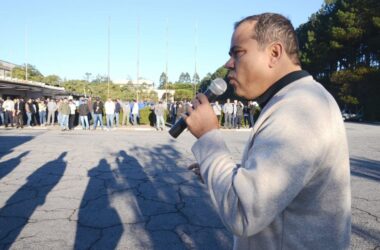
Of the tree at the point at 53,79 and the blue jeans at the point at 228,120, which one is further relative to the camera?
the tree at the point at 53,79

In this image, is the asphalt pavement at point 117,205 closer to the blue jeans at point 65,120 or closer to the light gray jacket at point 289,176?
the light gray jacket at point 289,176

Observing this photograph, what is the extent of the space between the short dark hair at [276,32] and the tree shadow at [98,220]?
3.03 m

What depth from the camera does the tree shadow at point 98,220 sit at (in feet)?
12.4

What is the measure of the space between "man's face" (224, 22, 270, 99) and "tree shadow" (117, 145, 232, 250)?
2665 mm

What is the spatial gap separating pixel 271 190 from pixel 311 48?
47.1m

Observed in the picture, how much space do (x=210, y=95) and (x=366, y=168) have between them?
24.3 feet

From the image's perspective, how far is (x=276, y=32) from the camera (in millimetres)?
1288

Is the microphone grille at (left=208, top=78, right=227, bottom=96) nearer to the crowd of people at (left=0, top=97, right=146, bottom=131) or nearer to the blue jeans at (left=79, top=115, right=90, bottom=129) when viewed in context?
the crowd of people at (left=0, top=97, right=146, bottom=131)

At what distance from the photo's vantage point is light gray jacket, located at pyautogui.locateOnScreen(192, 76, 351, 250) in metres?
1.08

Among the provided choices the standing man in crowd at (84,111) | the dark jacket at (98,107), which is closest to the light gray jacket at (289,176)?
the dark jacket at (98,107)

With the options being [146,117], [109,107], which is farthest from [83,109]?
[146,117]

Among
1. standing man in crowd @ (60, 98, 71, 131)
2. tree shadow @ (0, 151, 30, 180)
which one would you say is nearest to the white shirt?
standing man in crowd @ (60, 98, 71, 131)

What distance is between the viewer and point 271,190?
108 centimetres

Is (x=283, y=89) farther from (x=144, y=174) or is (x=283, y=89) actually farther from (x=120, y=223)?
(x=144, y=174)
